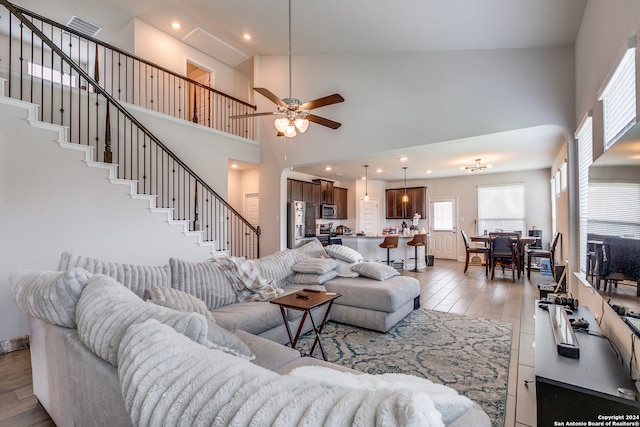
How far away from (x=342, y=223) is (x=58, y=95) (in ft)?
24.7

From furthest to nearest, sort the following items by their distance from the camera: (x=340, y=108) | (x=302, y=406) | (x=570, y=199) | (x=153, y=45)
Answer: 1. (x=153, y=45)
2. (x=340, y=108)
3. (x=570, y=199)
4. (x=302, y=406)

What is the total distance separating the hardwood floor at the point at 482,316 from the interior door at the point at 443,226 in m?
2.00

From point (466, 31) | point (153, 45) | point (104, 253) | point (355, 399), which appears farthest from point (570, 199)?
point (153, 45)

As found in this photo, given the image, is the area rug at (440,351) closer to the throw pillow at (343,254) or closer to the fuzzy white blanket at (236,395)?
the throw pillow at (343,254)

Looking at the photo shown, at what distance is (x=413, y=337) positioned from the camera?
10.5ft

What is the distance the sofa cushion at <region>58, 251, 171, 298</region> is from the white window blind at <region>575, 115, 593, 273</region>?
4.08m

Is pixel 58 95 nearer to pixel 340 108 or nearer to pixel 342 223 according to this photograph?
pixel 340 108

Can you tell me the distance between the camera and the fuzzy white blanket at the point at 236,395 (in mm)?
572

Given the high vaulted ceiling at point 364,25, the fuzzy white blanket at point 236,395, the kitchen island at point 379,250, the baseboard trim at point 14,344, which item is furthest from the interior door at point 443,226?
the baseboard trim at point 14,344

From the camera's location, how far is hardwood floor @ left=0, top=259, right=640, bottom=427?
6.44ft

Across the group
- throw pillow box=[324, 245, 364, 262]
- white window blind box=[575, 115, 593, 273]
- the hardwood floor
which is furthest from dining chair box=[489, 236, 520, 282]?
throw pillow box=[324, 245, 364, 262]

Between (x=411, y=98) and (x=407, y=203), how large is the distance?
546cm

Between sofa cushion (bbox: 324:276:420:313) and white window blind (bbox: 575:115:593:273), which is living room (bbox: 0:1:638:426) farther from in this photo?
sofa cushion (bbox: 324:276:420:313)

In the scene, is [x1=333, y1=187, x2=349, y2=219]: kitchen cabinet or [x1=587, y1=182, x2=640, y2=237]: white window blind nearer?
[x1=587, y1=182, x2=640, y2=237]: white window blind
